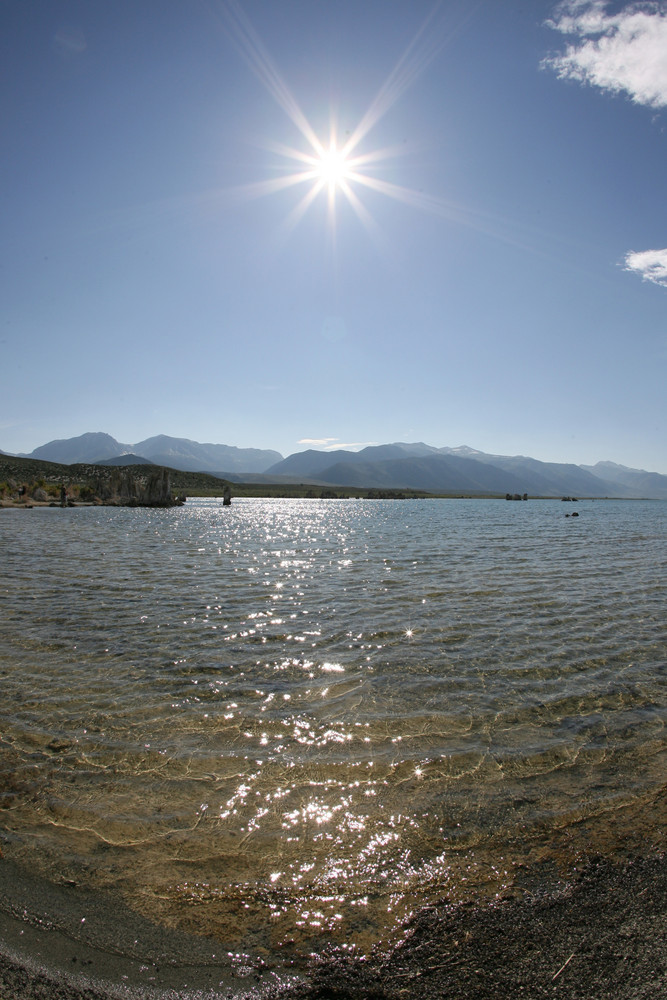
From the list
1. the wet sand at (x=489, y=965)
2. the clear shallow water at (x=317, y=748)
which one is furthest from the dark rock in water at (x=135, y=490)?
the wet sand at (x=489, y=965)

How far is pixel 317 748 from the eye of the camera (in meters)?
7.44

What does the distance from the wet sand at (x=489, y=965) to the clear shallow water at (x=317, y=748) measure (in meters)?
0.29

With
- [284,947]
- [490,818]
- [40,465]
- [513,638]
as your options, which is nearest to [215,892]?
[284,947]

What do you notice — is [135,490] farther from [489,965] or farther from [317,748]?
[489,965]

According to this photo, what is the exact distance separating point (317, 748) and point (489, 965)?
4069 mm

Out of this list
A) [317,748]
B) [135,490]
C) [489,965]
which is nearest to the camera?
[489,965]

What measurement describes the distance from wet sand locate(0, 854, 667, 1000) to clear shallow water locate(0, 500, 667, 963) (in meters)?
0.29

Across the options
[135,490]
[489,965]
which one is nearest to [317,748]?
[489,965]

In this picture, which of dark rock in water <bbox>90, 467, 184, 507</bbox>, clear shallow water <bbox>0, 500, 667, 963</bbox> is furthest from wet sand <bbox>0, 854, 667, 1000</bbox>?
dark rock in water <bbox>90, 467, 184, 507</bbox>

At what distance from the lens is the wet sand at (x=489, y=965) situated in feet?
11.3

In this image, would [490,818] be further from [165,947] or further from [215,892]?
[165,947]

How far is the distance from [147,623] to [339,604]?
6.33m

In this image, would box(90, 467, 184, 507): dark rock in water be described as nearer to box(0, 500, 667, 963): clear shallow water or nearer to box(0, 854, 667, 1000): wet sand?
box(0, 500, 667, 963): clear shallow water

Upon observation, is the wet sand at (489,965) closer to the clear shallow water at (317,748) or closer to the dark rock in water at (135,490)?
the clear shallow water at (317,748)
